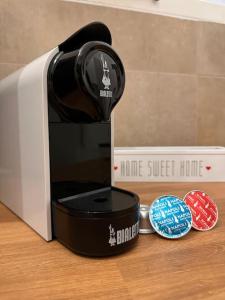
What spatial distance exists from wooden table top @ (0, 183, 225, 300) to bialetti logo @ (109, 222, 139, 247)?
2cm

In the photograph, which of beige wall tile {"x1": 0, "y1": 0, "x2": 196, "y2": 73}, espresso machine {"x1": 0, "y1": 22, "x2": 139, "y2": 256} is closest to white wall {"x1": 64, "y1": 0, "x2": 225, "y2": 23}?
beige wall tile {"x1": 0, "y1": 0, "x2": 196, "y2": 73}

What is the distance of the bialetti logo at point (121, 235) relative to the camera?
14.3 inches

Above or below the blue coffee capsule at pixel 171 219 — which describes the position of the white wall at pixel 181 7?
above

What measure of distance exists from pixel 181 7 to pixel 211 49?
0.61ft

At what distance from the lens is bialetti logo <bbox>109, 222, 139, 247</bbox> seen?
1.19 ft

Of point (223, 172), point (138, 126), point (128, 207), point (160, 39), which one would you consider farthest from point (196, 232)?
point (160, 39)

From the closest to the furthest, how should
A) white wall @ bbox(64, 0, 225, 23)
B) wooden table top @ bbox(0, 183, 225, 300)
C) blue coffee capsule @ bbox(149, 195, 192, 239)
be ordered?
wooden table top @ bbox(0, 183, 225, 300) < blue coffee capsule @ bbox(149, 195, 192, 239) < white wall @ bbox(64, 0, 225, 23)

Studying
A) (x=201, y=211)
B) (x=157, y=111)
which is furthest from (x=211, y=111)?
(x=201, y=211)

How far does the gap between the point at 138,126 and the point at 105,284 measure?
0.65 m

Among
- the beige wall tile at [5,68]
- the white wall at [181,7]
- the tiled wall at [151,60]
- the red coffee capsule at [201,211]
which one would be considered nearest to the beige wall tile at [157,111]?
the tiled wall at [151,60]

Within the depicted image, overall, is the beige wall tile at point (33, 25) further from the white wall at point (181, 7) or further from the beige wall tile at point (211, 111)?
the beige wall tile at point (211, 111)

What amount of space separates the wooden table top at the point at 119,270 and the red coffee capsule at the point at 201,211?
0.01 metres

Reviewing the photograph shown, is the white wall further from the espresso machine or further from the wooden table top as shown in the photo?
the wooden table top

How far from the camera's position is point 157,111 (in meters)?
0.93
